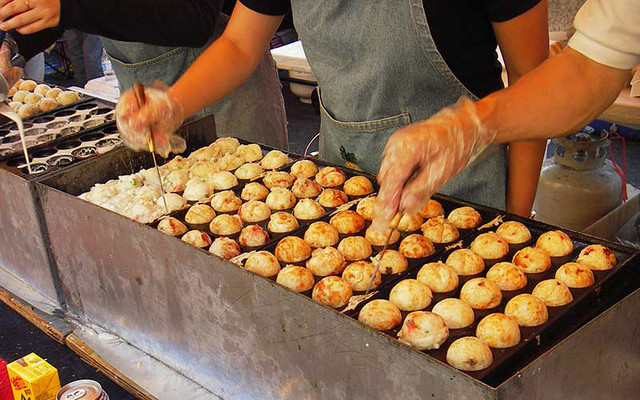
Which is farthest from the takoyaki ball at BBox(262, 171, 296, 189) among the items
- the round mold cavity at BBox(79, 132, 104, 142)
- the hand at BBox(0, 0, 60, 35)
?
the hand at BBox(0, 0, 60, 35)

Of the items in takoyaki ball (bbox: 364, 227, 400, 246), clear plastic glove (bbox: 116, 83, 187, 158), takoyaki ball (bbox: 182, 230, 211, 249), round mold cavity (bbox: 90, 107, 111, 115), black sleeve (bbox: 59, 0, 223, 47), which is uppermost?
black sleeve (bbox: 59, 0, 223, 47)

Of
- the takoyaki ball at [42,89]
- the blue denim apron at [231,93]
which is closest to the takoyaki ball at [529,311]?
the blue denim apron at [231,93]

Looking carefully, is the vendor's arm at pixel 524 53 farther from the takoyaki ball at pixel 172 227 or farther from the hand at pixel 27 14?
the hand at pixel 27 14

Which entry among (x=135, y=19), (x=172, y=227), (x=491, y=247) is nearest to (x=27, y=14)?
(x=135, y=19)

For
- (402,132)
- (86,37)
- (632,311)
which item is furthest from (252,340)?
(86,37)

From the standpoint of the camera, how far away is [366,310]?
5.85 ft

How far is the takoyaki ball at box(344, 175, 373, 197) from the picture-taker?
251cm

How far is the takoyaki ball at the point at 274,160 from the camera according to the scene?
2.80 meters

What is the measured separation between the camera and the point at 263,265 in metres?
2.03

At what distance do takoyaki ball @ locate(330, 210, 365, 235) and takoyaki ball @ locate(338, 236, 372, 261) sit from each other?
113 millimetres

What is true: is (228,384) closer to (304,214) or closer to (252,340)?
(252,340)

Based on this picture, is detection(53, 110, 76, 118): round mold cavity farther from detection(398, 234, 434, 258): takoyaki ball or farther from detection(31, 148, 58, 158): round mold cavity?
detection(398, 234, 434, 258): takoyaki ball

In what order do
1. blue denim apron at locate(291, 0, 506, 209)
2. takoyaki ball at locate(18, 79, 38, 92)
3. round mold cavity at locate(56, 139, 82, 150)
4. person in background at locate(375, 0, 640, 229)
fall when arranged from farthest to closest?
1. takoyaki ball at locate(18, 79, 38, 92)
2. round mold cavity at locate(56, 139, 82, 150)
3. blue denim apron at locate(291, 0, 506, 209)
4. person in background at locate(375, 0, 640, 229)

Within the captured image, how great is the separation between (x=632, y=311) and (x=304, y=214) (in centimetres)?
113
